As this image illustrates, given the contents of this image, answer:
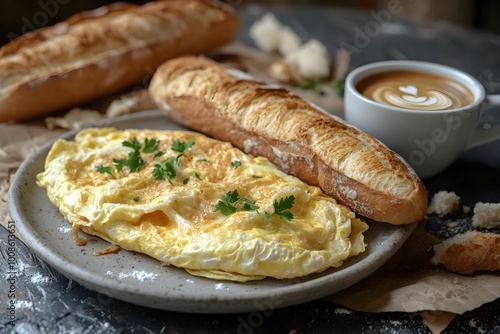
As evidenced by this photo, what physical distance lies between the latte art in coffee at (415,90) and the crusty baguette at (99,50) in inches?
47.9

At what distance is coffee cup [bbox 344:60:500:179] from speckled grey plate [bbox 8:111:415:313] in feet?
1.68

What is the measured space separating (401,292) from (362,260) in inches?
6.6

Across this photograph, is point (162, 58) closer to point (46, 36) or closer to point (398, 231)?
point (46, 36)

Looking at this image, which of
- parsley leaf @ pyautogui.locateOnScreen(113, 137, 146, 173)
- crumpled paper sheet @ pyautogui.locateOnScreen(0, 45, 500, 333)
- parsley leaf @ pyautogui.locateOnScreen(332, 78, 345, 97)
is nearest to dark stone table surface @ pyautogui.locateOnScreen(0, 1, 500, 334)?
crumpled paper sheet @ pyautogui.locateOnScreen(0, 45, 500, 333)

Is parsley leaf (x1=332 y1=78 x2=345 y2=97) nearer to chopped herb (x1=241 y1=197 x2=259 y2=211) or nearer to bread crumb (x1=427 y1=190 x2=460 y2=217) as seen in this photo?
bread crumb (x1=427 y1=190 x2=460 y2=217)

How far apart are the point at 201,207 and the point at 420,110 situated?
1.01 metres

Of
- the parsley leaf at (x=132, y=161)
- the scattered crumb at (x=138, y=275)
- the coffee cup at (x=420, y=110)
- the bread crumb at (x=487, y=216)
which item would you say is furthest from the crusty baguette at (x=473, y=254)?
the parsley leaf at (x=132, y=161)

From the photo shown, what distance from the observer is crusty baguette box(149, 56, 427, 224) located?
6.92ft

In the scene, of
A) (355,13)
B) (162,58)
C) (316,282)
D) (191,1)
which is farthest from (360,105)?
(355,13)

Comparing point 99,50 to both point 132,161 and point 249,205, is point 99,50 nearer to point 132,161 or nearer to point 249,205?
point 132,161

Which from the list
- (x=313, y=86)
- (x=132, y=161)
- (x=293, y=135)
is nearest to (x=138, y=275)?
(x=132, y=161)

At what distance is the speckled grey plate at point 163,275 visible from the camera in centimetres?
176

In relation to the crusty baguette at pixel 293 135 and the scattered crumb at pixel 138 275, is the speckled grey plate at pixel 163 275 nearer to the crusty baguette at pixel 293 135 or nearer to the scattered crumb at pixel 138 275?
the scattered crumb at pixel 138 275

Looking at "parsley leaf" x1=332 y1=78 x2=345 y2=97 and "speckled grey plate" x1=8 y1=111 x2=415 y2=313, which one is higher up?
"speckled grey plate" x1=8 y1=111 x2=415 y2=313
